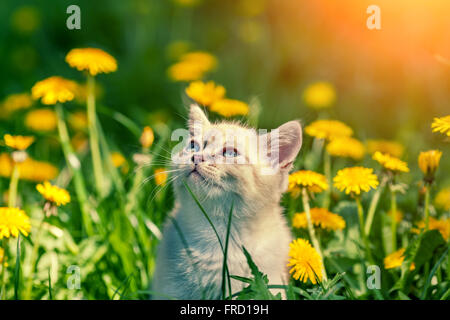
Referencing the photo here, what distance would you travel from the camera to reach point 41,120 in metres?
2.54

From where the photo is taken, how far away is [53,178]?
222 cm

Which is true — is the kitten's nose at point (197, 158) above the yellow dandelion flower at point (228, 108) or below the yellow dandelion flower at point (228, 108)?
below

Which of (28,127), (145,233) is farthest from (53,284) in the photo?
(28,127)

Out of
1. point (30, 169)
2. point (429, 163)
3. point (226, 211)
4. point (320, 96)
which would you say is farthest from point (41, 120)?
point (429, 163)

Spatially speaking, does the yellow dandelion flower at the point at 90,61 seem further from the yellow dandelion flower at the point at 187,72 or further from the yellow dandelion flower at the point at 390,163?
the yellow dandelion flower at the point at 390,163

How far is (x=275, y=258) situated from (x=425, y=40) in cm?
127

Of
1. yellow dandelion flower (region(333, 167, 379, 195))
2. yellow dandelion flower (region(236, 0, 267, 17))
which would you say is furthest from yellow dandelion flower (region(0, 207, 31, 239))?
yellow dandelion flower (region(236, 0, 267, 17))

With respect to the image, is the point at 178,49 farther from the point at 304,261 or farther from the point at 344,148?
the point at 304,261

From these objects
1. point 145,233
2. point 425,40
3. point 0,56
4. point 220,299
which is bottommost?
point 220,299

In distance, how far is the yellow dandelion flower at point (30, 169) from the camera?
2.10 m

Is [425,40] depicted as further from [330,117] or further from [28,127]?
[28,127]

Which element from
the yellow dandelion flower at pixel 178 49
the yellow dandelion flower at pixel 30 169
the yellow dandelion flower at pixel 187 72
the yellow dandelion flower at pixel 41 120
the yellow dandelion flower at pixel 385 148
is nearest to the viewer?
the yellow dandelion flower at pixel 385 148

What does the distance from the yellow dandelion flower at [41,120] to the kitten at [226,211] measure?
132 cm

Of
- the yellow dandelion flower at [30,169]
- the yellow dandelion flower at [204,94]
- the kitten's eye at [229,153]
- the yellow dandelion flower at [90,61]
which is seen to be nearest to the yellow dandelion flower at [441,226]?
the kitten's eye at [229,153]
